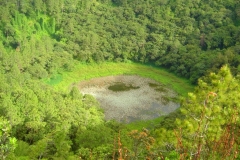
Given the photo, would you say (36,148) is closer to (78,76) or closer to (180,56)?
(78,76)

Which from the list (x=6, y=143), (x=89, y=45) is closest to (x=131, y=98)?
(x=89, y=45)

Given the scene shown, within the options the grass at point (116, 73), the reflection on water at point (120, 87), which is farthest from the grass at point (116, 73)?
the reflection on water at point (120, 87)

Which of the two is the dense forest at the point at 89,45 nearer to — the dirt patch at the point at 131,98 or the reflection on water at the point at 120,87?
the dirt patch at the point at 131,98

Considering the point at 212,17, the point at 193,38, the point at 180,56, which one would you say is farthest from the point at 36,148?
the point at 212,17

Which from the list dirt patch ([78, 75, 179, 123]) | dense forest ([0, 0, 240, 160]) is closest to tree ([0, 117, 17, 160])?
dense forest ([0, 0, 240, 160])

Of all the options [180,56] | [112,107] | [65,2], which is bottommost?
[112,107]

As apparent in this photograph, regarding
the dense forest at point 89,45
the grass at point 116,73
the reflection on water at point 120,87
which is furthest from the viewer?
the grass at point 116,73

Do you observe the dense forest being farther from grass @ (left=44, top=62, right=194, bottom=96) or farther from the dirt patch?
the dirt patch

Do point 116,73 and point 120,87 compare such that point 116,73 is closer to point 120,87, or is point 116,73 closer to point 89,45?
point 120,87
